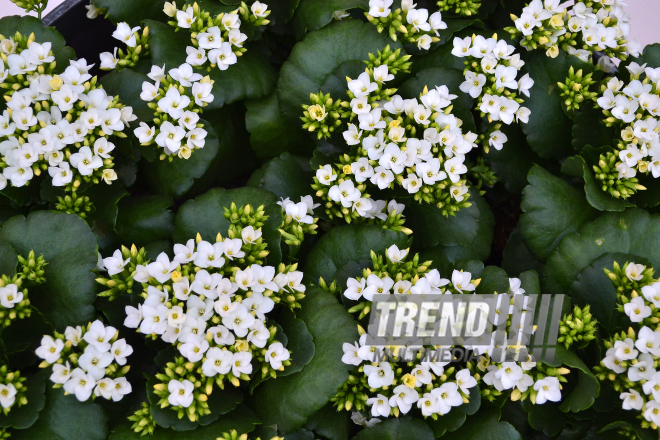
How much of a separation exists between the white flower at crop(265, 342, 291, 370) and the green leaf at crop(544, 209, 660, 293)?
2.13 ft

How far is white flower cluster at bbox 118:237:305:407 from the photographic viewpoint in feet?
3.12

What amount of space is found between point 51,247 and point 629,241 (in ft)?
4.21

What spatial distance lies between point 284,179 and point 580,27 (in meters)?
0.84

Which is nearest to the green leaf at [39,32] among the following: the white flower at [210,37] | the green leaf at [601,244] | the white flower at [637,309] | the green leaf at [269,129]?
the white flower at [210,37]

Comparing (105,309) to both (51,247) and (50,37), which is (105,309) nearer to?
(51,247)

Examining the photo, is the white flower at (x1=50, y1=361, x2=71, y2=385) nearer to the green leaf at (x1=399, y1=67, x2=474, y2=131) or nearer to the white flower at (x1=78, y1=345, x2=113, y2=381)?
the white flower at (x1=78, y1=345, x2=113, y2=381)

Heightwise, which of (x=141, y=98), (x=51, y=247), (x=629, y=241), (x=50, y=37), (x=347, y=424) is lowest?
(x=347, y=424)

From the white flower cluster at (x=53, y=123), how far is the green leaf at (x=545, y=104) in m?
0.99

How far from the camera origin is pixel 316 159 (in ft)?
4.18

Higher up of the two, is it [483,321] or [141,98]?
[141,98]

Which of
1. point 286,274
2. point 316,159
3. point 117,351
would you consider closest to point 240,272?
point 286,274

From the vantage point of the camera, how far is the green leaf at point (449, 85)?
1.27m

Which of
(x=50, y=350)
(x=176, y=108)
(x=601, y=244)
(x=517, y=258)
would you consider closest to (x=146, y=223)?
(x=176, y=108)

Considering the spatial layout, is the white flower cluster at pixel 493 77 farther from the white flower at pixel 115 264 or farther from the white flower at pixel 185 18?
the white flower at pixel 115 264
